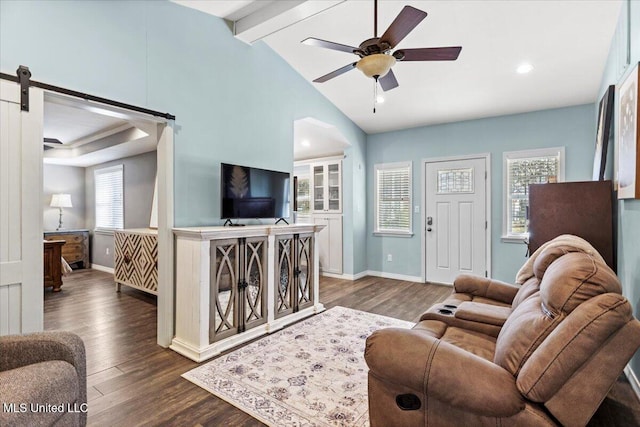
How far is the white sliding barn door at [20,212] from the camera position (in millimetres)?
1975

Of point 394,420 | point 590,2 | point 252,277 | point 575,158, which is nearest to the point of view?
point 394,420

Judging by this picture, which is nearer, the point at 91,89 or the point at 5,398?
the point at 5,398

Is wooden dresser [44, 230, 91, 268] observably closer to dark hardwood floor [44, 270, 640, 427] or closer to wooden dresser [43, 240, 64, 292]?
dark hardwood floor [44, 270, 640, 427]

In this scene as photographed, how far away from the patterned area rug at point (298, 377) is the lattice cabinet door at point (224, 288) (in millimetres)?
248

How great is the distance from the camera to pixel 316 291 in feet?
12.8

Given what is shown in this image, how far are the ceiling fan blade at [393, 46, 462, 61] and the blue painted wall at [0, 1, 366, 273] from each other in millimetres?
2007

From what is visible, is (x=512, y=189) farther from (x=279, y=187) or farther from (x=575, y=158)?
(x=279, y=187)

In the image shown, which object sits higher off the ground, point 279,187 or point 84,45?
point 84,45

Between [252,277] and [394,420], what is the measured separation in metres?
2.06

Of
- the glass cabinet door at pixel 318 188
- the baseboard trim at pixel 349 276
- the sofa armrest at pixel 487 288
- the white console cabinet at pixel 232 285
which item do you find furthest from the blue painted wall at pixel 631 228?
the glass cabinet door at pixel 318 188

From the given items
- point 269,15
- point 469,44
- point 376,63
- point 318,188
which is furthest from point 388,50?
point 318,188

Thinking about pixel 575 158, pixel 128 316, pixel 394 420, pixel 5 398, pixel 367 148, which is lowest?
pixel 128 316

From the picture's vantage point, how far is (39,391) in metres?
1.22

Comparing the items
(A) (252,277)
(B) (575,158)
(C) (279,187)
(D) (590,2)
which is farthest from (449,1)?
(A) (252,277)
